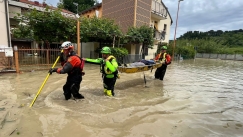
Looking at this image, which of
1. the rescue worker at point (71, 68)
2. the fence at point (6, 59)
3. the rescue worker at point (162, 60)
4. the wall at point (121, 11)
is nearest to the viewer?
the rescue worker at point (71, 68)

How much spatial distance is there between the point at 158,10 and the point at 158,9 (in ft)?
0.47

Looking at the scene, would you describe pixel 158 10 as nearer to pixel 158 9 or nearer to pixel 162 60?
pixel 158 9

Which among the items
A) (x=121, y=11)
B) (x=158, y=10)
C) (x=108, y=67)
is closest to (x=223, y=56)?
(x=158, y=10)

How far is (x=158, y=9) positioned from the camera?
20.8 meters

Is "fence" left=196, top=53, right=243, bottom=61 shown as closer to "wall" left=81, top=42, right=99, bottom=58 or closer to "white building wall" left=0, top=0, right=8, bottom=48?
"wall" left=81, top=42, right=99, bottom=58

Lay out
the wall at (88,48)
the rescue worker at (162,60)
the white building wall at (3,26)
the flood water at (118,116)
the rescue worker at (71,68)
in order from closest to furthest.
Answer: the flood water at (118,116) < the rescue worker at (71,68) < the rescue worker at (162,60) < the white building wall at (3,26) < the wall at (88,48)

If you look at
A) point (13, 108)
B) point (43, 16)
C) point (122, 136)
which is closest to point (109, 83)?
point (122, 136)

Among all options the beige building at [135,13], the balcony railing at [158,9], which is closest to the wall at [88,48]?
the beige building at [135,13]

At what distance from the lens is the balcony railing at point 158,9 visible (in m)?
19.9

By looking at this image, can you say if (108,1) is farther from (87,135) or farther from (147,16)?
(87,135)

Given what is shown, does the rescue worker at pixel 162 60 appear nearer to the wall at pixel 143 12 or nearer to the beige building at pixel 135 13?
the beige building at pixel 135 13

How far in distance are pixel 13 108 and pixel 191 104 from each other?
4977 millimetres

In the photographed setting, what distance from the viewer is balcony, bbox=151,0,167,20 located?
19.8 m

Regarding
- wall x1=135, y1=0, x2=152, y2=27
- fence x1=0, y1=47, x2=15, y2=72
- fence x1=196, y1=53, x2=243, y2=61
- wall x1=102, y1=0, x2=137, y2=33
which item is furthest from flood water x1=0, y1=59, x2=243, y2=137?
fence x1=196, y1=53, x2=243, y2=61
